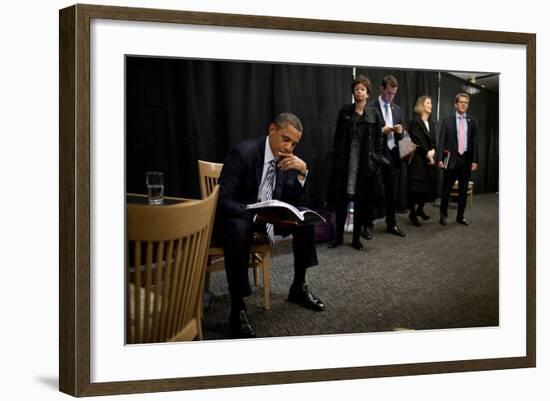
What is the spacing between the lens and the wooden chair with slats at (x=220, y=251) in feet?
8.14

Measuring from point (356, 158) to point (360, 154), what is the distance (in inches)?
0.9

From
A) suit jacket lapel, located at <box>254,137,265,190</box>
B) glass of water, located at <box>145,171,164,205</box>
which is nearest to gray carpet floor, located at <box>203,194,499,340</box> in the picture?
suit jacket lapel, located at <box>254,137,265,190</box>

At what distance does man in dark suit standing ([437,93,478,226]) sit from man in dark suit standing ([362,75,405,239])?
19 cm

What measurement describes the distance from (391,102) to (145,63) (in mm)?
916

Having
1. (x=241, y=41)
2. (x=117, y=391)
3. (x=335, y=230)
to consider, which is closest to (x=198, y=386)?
(x=117, y=391)

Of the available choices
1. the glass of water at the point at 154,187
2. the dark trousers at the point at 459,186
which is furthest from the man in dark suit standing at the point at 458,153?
the glass of water at the point at 154,187

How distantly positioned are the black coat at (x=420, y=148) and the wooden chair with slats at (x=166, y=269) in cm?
79

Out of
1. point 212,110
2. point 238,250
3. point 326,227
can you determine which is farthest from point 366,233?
point 212,110

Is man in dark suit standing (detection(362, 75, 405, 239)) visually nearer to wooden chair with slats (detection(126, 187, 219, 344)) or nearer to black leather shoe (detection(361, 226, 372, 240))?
black leather shoe (detection(361, 226, 372, 240))

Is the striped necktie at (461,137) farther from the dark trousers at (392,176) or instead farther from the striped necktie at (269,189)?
the striped necktie at (269,189)

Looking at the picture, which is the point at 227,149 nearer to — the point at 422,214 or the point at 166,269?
the point at 166,269

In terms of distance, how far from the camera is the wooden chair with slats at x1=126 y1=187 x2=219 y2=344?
2.38 metres

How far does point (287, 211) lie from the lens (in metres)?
2.59

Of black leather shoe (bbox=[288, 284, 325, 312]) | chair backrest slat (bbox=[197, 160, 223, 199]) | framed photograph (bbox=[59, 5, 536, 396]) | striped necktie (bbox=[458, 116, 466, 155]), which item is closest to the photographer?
framed photograph (bbox=[59, 5, 536, 396])
